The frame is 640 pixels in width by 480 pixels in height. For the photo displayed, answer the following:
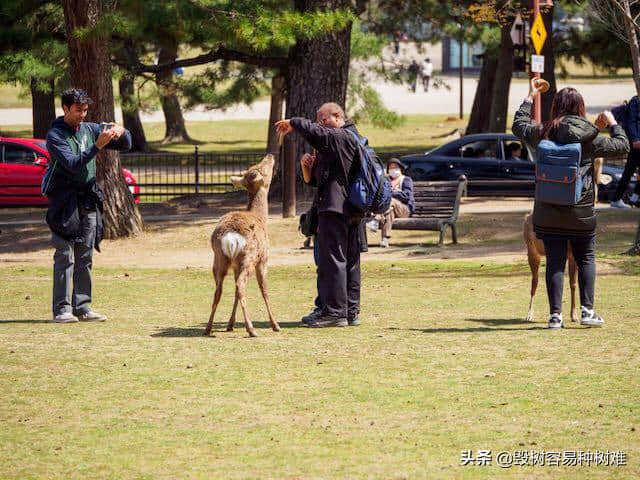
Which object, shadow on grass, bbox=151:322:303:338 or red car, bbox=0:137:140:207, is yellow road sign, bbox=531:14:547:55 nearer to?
red car, bbox=0:137:140:207

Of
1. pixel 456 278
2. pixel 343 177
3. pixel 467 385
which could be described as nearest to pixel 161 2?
pixel 456 278

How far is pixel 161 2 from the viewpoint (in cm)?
1892

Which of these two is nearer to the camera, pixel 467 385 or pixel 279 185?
pixel 467 385

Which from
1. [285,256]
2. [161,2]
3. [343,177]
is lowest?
[285,256]

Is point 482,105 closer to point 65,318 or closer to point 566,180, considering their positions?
point 65,318

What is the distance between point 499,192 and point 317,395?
1648 cm

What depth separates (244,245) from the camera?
9.34 metres

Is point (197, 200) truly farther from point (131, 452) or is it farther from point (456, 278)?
point (131, 452)

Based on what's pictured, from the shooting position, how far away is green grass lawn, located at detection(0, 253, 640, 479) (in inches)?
241

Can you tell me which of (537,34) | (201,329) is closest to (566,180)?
(201,329)

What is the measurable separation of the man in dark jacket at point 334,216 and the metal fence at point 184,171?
15702 millimetres

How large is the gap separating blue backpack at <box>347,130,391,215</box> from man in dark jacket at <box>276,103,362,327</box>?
0.21 feet

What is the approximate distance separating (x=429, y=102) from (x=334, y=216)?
46206mm

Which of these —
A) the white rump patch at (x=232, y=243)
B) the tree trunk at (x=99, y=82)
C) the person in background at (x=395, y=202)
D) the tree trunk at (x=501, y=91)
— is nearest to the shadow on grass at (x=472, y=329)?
the white rump patch at (x=232, y=243)
